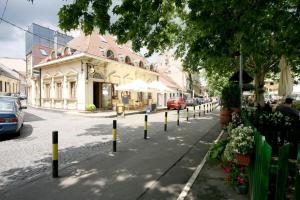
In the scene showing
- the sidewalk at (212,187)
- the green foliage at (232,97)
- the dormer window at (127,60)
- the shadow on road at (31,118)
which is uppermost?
the dormer window at (127,60)

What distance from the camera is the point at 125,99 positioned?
76.9ft

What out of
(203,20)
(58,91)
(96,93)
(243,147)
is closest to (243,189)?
(243,147)

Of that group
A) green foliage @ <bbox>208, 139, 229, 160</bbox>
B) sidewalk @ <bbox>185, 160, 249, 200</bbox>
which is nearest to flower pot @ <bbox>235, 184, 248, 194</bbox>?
sidewalk @ <bbox>185, 160, 249, 200</bbox>

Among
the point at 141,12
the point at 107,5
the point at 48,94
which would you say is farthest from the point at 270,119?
the point at 48,94

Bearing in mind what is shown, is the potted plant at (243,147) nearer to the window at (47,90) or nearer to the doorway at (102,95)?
the doorway at (102,95)

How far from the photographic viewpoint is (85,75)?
23859 mm

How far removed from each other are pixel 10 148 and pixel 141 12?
19.5ft

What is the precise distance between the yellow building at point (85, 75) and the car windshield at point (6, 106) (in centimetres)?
1347

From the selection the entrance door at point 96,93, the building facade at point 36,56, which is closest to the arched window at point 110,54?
the entrance door at point 96,93

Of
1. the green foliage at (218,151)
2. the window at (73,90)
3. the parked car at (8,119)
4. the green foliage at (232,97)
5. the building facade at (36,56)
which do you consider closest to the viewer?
the green foliage at (218,151)

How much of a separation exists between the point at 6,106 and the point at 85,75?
14067 mm

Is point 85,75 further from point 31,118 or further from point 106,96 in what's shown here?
point 31,118

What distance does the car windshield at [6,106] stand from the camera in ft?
32.0

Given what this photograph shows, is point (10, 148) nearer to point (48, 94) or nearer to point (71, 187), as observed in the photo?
point (71, 187)
